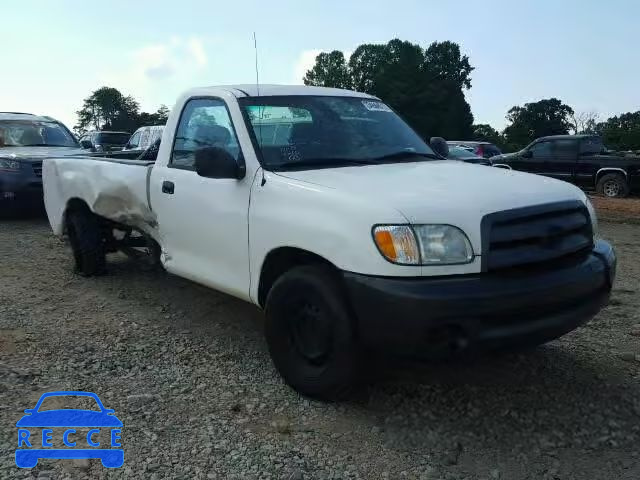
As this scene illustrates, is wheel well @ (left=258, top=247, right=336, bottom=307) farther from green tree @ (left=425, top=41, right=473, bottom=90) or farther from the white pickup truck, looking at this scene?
green tree @ (left=425, top=41, right=473, bottom=90)

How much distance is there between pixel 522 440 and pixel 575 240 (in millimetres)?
1105

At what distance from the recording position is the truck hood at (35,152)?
10.4m

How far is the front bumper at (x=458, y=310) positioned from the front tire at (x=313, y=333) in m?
0.13

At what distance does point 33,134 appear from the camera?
1152 centimetres

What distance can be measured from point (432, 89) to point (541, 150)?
52.7m

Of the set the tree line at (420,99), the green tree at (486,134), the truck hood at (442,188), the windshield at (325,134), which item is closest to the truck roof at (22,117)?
the windshield at (325,134)

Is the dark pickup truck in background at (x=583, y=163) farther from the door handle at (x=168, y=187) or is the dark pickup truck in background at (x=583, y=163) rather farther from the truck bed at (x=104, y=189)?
the door handle at (x=168, y=187)

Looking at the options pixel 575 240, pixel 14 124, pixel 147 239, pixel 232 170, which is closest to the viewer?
pixel 575 240

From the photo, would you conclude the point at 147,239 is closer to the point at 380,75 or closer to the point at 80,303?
the point at 80,303

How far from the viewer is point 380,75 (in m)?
71.6

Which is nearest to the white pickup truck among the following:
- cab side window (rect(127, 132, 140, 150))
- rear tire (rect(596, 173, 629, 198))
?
rear tire (rect(596, 173, 629, 198))

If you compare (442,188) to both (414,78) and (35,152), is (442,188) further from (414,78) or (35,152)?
(414,78)

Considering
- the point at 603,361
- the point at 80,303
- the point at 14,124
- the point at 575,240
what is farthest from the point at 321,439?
the point at 14,124

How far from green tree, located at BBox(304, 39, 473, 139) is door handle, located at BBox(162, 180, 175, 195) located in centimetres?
5523
